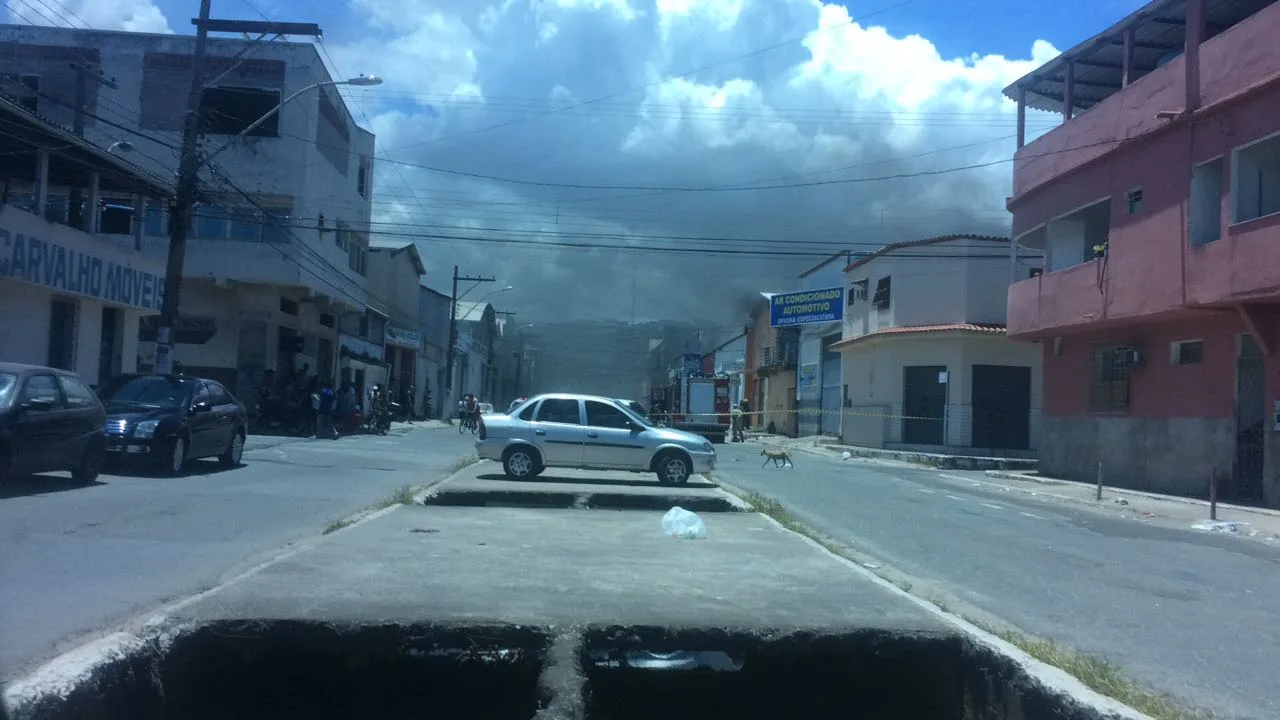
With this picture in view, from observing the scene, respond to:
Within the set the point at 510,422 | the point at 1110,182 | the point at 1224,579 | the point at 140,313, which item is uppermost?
the point at 1110,182

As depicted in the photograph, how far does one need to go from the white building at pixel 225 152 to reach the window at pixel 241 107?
0.13 feet

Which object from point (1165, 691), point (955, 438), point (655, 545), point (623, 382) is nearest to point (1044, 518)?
point (655, 545)

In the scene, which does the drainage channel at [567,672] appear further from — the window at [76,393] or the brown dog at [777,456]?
the brown dog at [777,456]

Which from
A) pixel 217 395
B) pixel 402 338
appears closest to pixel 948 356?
pixel 217 395

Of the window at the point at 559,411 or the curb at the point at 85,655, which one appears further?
the window at the point at 559,411

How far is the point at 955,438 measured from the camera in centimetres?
3075

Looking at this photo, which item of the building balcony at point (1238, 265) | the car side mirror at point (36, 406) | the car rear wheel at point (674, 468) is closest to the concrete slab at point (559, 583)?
the car side mirror at point (36, 406)

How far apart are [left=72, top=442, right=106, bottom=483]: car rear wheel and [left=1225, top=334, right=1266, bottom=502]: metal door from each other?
1836 centimetres

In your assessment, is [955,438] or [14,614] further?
[955,438]

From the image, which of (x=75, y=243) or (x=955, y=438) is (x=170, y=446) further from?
(x=955, y=438)

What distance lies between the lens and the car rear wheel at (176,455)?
48.2ft

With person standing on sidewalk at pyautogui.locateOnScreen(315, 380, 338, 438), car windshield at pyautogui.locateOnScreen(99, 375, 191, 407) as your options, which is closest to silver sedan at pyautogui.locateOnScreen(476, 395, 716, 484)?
car windshield at pyautogui.locateOnScreen(99, 375, 191, 407)

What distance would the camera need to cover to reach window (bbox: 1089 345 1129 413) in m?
21.4

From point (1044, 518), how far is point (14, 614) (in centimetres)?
1334
